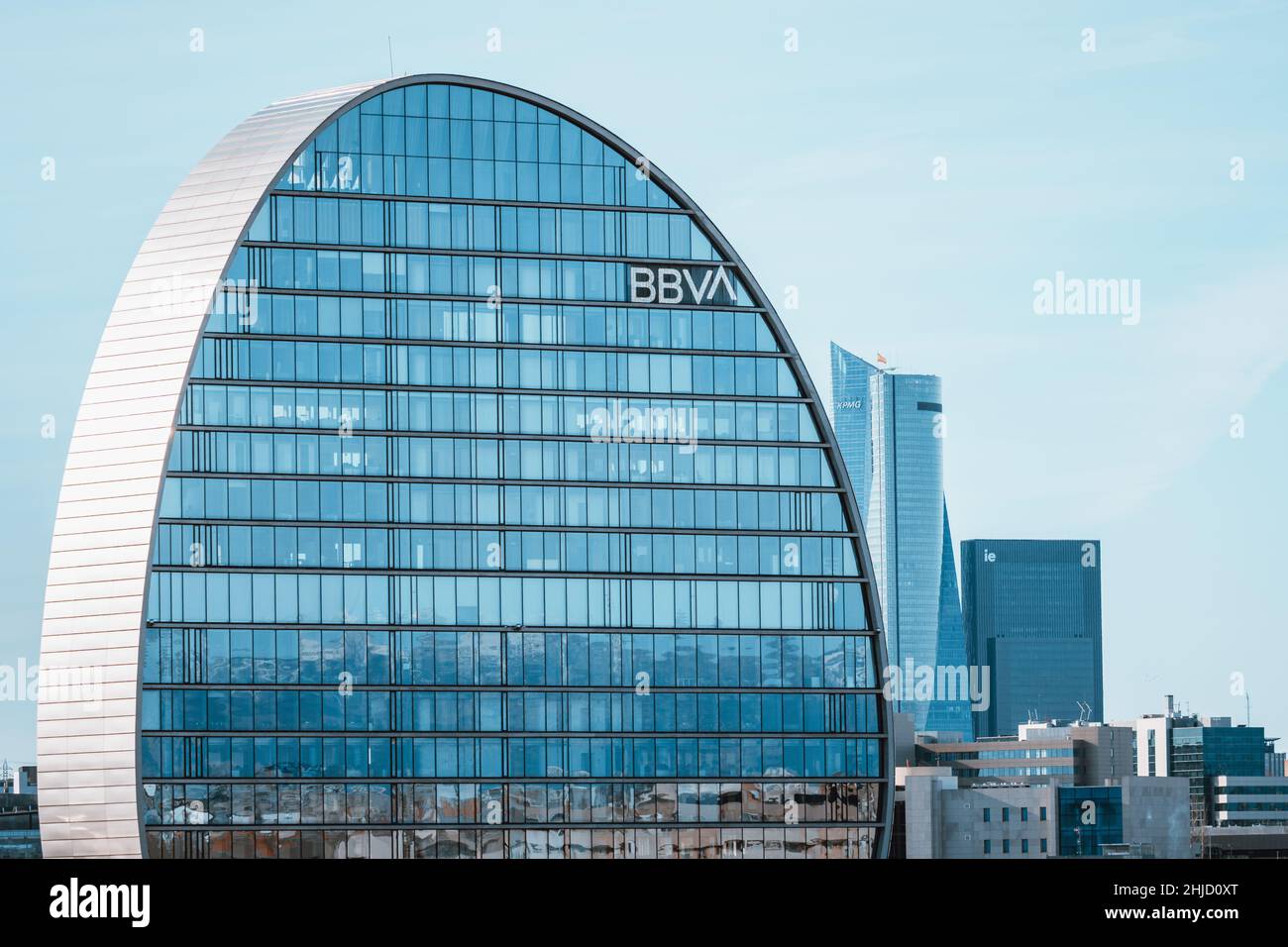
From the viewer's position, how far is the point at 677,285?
9500 cm

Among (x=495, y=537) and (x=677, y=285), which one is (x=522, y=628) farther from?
(x=677, y=285)

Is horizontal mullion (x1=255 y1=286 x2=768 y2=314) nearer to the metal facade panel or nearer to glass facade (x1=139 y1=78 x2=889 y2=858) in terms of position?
glass facade (x1=139 y1=78 x2=889 y2=858)

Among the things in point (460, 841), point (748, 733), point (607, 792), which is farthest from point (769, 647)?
point (460, 841)

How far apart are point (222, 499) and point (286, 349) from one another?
722cm

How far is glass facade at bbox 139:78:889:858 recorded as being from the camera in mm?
89312

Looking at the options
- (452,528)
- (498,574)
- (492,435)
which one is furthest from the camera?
(492,435)

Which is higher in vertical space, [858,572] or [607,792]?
[858,572]

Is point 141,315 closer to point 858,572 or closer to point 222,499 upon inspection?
point 222,499

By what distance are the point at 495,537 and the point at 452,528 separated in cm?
202

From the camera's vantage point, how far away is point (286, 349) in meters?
90.6

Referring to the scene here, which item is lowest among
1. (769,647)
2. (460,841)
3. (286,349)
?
(460,841)

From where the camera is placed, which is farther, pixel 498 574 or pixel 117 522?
pixel 498 574

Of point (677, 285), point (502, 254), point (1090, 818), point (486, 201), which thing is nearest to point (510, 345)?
point (502, 254)
